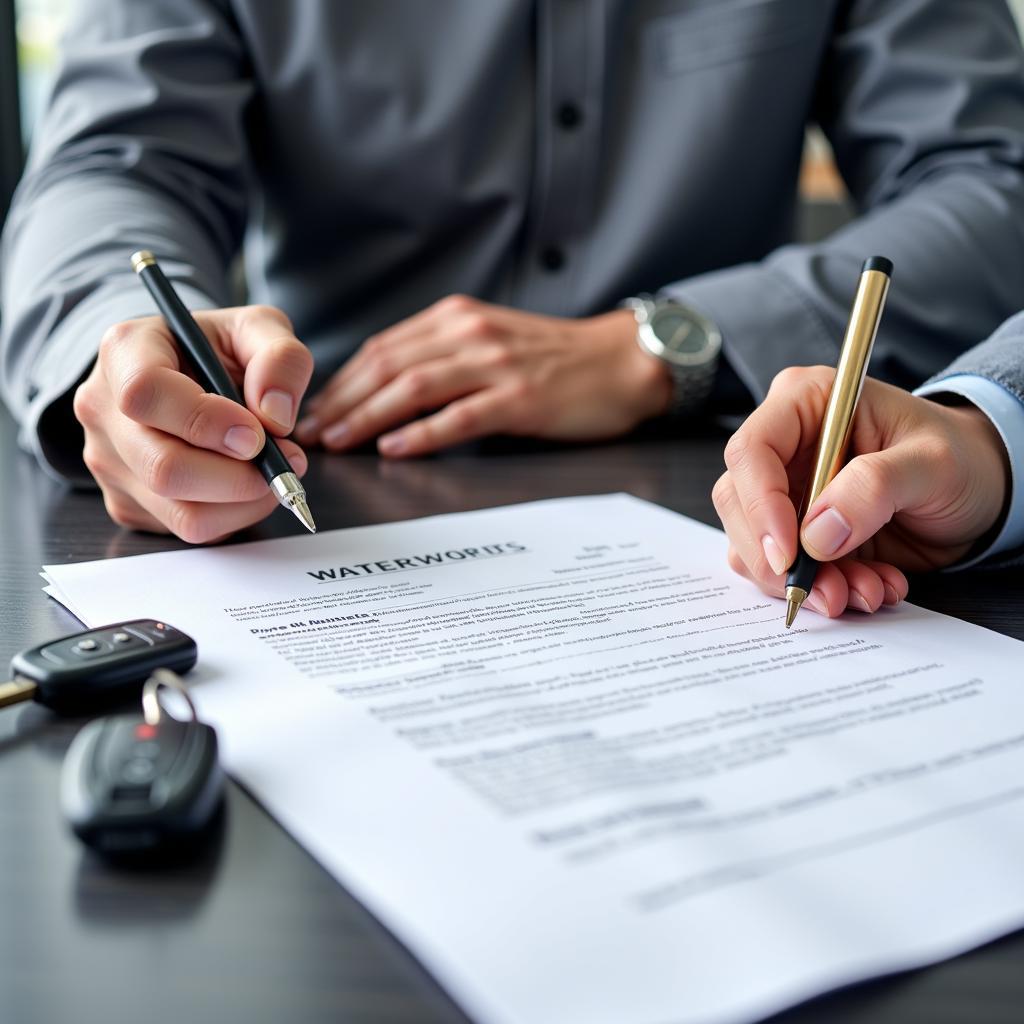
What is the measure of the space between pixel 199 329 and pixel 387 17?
538 mm

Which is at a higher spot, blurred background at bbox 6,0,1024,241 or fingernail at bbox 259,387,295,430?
Answer: fingernail at bbox 259,387,295,430

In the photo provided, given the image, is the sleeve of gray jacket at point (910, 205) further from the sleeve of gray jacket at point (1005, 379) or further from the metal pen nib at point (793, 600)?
the metal pen nib at point (793, 600)

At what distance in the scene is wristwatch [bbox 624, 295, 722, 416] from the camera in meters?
0.88

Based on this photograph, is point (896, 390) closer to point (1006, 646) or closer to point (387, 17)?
point (1006, 646)

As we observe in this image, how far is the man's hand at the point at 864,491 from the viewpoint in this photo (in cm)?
50

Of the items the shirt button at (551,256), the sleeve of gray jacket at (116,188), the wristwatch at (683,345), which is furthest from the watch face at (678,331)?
the sleeve of gray jacket at (116,188)

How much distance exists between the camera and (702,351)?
0.89 metres

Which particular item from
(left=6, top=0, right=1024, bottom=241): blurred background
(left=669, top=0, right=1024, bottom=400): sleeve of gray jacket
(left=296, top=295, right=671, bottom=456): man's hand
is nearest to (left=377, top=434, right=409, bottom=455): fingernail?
(left=296, top=295, right=671, bottom=456): man's hand

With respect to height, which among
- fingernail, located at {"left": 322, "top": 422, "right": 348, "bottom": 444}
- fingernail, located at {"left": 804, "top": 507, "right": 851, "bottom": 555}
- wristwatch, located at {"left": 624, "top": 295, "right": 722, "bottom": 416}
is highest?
fingernail, located at {"left": 804, "top": 507, "right": 851, "bottom": 555}

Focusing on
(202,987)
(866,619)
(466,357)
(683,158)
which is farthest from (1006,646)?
(683,158)

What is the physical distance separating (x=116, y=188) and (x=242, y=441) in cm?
45

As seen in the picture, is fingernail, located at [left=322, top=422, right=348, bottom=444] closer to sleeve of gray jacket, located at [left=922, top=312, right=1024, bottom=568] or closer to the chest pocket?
sleeve of gray jacket, located at [left=922, top=312, right=1024, bottom=568]

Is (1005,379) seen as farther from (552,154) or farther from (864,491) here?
(552,154)

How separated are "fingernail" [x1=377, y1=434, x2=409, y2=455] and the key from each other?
0.39 m
